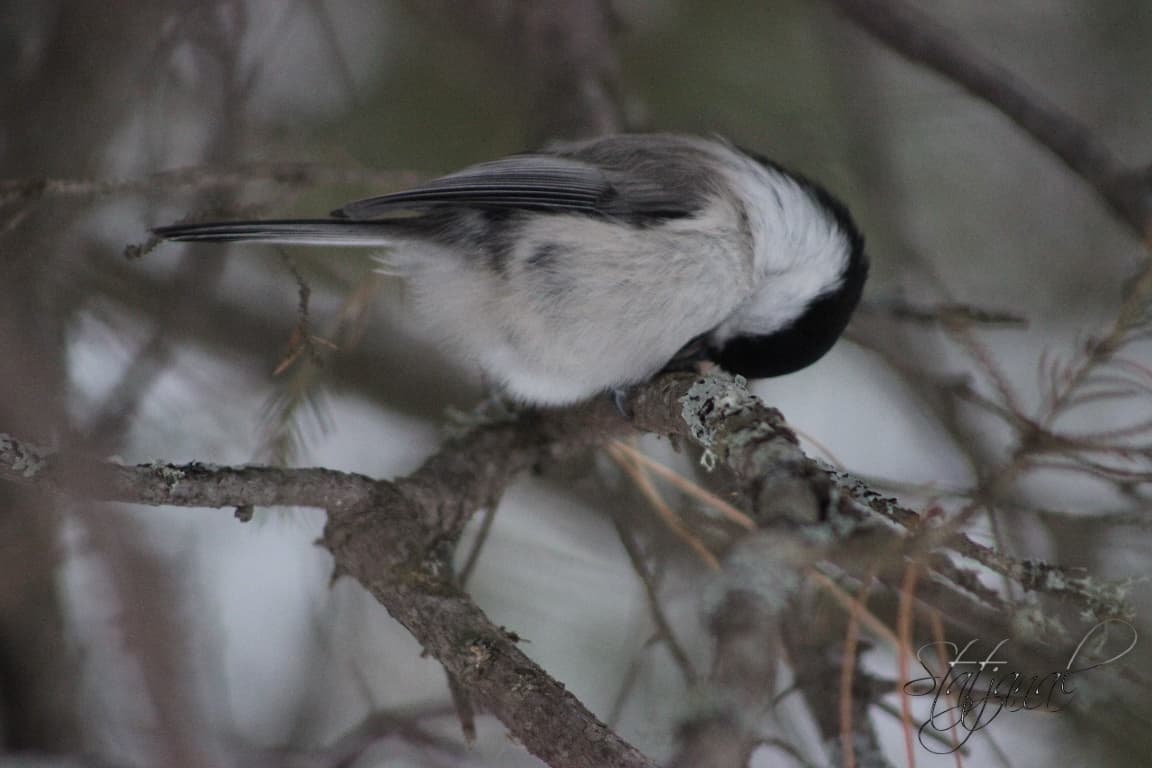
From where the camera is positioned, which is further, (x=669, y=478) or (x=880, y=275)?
(x=880, y=275)

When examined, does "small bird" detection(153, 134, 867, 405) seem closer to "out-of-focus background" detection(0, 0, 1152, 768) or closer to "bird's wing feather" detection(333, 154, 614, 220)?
"bird's wing feather" detection(333, 154, 614, 220)

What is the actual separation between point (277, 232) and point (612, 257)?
Answer: 2.00ft

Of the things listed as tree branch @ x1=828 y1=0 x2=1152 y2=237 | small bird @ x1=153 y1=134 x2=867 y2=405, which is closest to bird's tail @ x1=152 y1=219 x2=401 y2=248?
small bird @ x1=153 y1=134 x2=867 y2=405

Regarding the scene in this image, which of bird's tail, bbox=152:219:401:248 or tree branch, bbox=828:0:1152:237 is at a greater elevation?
tree branch, bbox=828:0:1152:237

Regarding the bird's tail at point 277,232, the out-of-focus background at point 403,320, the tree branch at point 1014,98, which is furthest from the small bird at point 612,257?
the tree branch at point 1014,98

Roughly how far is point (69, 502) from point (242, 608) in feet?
5.72

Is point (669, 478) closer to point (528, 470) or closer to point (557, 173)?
point (528, 470)

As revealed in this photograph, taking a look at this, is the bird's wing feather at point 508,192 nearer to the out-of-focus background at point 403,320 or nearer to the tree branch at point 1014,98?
the out-of-focus background at point 403,320

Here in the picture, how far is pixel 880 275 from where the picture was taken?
3176 mm

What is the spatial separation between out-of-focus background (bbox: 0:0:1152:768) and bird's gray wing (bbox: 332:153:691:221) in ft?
0.63

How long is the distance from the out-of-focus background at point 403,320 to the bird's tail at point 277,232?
0.24 ft

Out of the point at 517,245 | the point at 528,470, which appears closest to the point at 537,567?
the point at 528,470

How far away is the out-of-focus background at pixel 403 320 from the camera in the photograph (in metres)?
1.90

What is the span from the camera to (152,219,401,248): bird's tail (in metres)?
1.76
